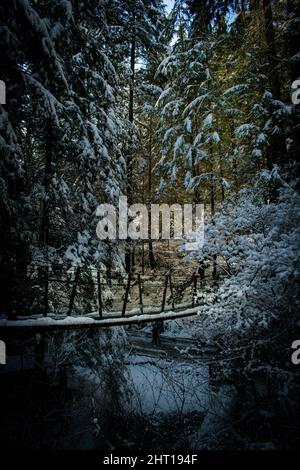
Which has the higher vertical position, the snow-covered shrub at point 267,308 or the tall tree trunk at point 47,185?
the tall tree trunk at point 47,185

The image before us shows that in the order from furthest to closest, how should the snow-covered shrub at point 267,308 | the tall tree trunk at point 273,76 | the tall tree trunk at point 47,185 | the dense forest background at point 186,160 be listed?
the tall tree trunk at point 273,76 → the tall tree trunk at point 47,185 → the dense forest background at point 186,160 → the snow-covered shrub at point 267,308

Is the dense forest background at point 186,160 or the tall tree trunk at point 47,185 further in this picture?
the tall tree trunk at point 47,185

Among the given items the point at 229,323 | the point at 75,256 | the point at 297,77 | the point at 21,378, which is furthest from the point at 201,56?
the point at 21,378

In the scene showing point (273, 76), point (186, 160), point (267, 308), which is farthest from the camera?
Result: point (186, 160)

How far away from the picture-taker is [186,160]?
14.4 m

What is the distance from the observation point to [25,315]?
7.27 m

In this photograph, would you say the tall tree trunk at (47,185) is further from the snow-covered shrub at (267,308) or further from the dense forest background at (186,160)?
the snow-covered shrub at (267,308)

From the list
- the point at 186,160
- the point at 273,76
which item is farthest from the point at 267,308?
the point at 186,160

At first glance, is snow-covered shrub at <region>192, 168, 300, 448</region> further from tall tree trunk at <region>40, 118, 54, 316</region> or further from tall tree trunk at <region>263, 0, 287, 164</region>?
tall tree trunk at <region>40, 118, 54, 316</region>

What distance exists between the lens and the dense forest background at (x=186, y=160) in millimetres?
5867

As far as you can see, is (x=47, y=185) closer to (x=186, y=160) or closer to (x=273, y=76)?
(x=186, y=160)

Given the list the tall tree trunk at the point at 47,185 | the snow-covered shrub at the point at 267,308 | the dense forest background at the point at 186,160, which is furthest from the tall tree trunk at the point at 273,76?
the tall tree trunk at the point at 47,185

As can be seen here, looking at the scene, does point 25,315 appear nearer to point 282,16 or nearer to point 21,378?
point 21,378

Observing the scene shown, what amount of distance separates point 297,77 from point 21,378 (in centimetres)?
1250
